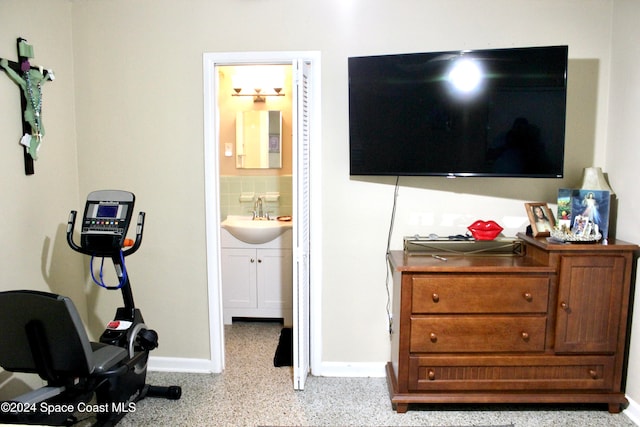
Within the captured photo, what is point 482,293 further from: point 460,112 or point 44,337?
point 44,337

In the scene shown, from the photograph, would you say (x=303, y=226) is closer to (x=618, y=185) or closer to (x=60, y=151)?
(x=60, y=151)

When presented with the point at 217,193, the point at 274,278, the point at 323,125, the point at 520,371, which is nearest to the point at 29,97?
the point at 217,193

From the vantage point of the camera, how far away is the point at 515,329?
235 cm

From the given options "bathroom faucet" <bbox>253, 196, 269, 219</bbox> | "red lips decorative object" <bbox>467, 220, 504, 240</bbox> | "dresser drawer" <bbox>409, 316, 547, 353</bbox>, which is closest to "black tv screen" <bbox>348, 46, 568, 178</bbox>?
"red lips decorative object" <bbox>467, 220, 504, 240</bbox>

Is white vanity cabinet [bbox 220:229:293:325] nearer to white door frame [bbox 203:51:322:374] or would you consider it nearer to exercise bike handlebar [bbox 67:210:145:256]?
white door frame [bbox 203:51:322:374]

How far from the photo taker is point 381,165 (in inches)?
100

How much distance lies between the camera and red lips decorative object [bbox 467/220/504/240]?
8.34ft

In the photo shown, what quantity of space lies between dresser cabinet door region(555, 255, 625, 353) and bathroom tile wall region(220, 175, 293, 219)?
2.30 m

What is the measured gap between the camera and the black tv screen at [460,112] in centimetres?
234

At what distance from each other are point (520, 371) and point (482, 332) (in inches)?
12.0

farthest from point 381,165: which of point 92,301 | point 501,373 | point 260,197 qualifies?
point 92,301

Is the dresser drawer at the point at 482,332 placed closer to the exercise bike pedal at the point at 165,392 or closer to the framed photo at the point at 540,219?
the framed photo at the point at 540,219

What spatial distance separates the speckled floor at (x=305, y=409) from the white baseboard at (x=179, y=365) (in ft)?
0.16

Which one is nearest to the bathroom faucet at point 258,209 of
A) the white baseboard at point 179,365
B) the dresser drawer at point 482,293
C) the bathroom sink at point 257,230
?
the bathroom sink at point 257,230
